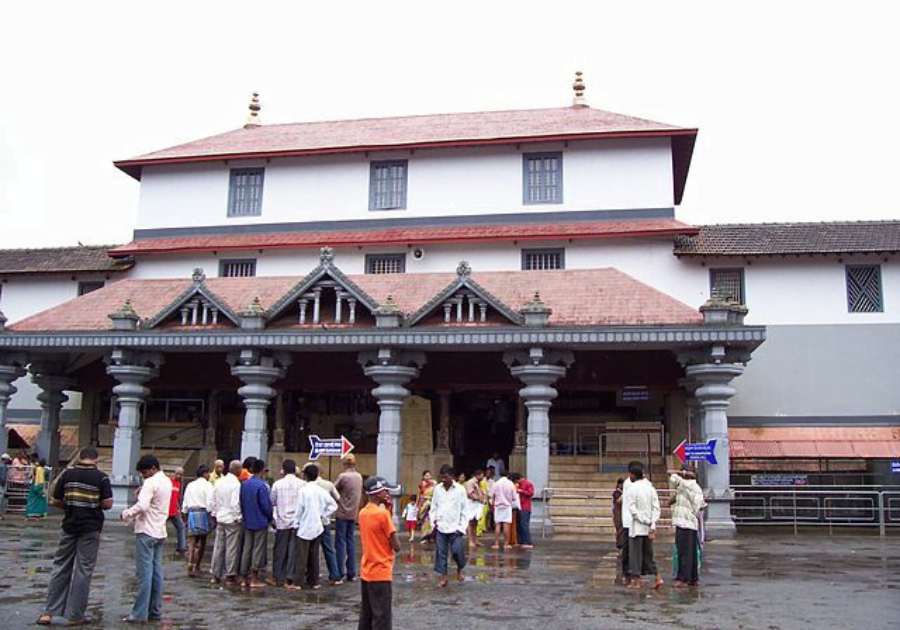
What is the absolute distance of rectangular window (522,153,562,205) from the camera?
94.9ft

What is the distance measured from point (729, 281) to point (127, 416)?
17429 millimetres

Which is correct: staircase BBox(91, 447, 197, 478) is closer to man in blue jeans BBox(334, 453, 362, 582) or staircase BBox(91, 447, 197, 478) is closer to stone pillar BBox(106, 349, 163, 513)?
stone pillar BBox(106, 349, 163, 513)

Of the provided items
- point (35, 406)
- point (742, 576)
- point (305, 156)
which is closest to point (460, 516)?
point (742, 576)

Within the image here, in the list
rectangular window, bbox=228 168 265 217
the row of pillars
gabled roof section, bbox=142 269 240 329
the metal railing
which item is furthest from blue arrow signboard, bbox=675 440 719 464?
rectangular window, bbox=228 168 265 217

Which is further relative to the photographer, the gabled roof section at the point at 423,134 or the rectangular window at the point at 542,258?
the gabled roof section at the point at 423,134

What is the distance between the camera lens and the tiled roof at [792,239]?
26.3 metres

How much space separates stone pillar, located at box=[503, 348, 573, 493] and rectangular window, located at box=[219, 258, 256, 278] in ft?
37.7

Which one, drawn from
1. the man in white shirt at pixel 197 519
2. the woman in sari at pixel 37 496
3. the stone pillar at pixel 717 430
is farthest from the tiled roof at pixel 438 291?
the man in white shirt at pixel 197 519

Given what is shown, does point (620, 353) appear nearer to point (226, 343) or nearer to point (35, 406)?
point (226, 343)

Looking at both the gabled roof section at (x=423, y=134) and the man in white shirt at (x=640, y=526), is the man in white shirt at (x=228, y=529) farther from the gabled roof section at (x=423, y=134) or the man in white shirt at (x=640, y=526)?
the gabled roof section at (x=423, y=134)

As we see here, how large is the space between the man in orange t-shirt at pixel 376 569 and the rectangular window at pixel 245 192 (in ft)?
75.1

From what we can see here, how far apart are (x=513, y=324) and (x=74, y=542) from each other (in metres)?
13.2

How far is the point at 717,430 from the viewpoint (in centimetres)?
2120

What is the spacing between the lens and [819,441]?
83.7ft
